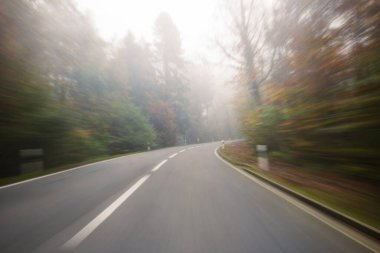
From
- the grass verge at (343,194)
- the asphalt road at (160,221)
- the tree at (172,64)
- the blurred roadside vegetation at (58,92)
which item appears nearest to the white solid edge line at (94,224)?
the asphalt road at (160,221)

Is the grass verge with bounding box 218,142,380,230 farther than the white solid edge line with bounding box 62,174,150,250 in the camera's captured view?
Yes

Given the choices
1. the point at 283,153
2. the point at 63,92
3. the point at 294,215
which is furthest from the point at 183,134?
the point at 294,215

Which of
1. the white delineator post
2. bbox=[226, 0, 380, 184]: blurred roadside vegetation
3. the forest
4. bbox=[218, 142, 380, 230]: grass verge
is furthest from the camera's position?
the white delineator post

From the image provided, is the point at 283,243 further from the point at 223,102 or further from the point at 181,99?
the point at 223,102

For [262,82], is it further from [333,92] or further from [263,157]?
[333,92]

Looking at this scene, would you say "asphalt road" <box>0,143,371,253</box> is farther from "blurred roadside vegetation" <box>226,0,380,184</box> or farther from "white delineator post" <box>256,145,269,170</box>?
"white delineator post" <box>256,145,269,170</box>

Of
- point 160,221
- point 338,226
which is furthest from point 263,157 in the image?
point 160,221

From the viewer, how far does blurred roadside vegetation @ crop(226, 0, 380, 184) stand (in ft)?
18.5

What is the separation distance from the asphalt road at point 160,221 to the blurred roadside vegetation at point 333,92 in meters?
2.19

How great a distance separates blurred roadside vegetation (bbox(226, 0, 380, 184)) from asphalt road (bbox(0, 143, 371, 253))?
7.18 feet

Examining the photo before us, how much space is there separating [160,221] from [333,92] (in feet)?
17.6

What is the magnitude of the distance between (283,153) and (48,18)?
462 inches

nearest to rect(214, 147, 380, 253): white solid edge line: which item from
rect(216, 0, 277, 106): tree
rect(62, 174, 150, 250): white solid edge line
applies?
rect(62, 174, 150, 250): white solid edge line

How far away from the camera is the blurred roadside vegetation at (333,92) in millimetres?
5648
